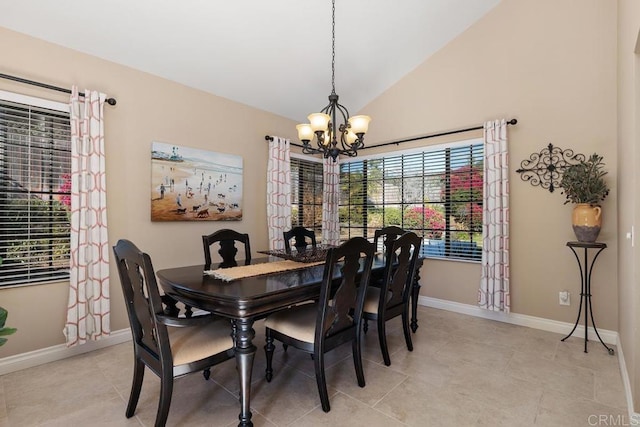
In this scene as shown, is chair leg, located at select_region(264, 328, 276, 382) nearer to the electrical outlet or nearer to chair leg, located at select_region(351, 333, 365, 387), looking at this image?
chair leg, located at select_region(351, 333, 365, 387)

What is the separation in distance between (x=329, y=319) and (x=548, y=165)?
288cm

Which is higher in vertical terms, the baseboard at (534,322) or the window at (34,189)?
the window at (34,189)

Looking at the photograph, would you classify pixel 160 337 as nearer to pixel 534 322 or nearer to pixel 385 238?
pixel 385 238

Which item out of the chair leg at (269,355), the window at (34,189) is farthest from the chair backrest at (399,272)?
the window at (34,189)

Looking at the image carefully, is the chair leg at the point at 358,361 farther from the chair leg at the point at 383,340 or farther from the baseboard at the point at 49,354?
the baseboard at the point at 49,354

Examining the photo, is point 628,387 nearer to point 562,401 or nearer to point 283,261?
point 562,401

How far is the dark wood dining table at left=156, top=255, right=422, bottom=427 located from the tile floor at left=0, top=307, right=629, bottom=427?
0.44 metres

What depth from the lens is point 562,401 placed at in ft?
6.60

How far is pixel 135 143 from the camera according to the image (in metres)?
3.03

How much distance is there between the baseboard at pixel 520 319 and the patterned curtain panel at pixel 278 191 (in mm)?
2100

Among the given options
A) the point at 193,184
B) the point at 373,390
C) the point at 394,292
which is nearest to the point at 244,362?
the point at 373,390

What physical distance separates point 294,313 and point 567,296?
112 inches

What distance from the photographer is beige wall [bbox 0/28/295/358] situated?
8.16ft

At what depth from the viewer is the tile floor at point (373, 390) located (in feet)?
6.06
